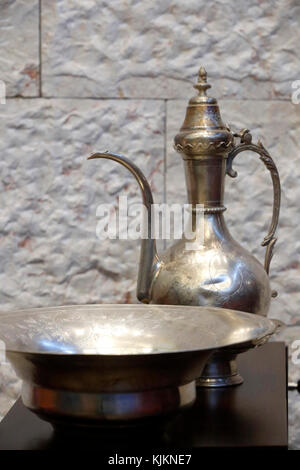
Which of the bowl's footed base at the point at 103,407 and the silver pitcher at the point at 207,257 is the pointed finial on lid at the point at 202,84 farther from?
the bowl's footed base at the point at 103,407

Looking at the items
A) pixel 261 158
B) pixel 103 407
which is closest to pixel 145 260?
pixel 261 158

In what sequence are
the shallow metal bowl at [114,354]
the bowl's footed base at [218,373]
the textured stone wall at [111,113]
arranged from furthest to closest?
the textured stone wall at [111,113], the bowl's footed base at [218,373], the shallow metal bowl at [114,354]

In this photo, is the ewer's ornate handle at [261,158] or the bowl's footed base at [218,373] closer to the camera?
the bowl's footed base at [218,373]

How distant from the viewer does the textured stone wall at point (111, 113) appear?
1.38 m

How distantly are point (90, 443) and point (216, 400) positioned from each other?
212mm

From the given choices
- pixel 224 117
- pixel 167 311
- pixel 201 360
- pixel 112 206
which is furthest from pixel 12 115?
pixel 201 360

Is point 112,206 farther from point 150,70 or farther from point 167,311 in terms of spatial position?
point 167,311

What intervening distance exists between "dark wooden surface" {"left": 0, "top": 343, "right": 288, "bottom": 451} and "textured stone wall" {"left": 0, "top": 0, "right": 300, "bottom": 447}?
506 mm

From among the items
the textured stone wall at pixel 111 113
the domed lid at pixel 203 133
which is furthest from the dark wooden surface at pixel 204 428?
the textured stone wall at pixel 111 113

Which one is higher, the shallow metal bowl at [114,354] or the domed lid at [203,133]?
the domed lid at [203,133]

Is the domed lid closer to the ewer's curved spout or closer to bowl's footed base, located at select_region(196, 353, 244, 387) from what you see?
the ewer's curved spout

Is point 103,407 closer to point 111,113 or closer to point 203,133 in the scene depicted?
point 203,133

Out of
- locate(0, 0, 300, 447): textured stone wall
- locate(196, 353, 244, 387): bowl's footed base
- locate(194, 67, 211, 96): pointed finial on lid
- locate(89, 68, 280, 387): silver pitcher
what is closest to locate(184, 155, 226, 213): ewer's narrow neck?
locate(89, 68, 280, 387): silver pitcher

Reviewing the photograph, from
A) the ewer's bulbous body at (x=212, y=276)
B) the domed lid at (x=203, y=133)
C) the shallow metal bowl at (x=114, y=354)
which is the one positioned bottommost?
the shallow metal bowl at (x=114, y=354)
